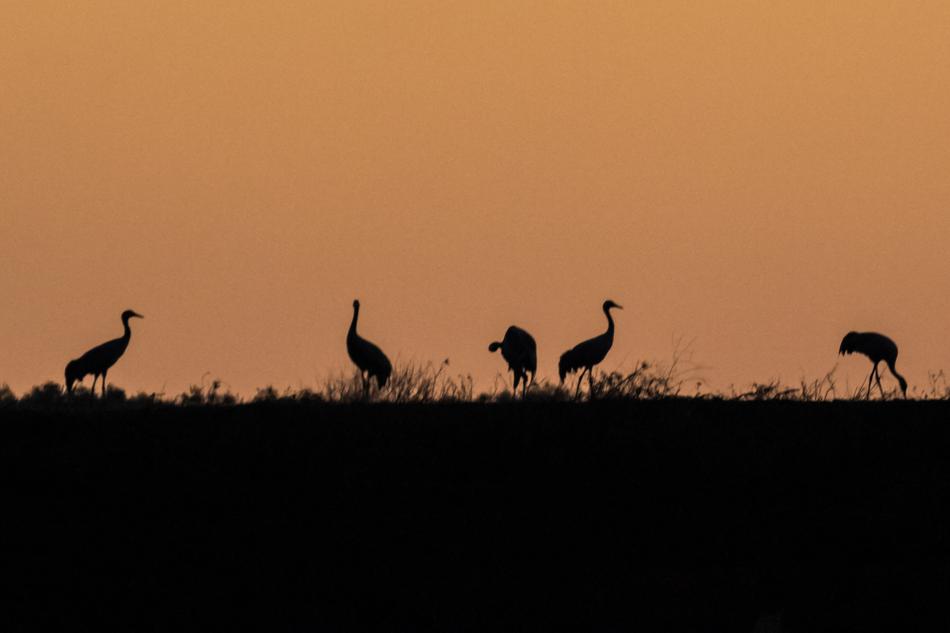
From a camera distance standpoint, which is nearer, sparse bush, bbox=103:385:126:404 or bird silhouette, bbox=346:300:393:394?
sparse bush, bbox=103:385:126:404

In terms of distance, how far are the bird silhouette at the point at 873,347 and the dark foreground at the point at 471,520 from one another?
8.93 m

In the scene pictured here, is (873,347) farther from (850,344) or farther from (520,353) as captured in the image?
(520,353)

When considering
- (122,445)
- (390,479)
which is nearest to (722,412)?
(390,479)

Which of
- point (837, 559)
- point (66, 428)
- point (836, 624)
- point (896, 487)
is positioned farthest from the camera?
point (66, 428)

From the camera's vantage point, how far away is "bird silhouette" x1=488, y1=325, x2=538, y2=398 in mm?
30641

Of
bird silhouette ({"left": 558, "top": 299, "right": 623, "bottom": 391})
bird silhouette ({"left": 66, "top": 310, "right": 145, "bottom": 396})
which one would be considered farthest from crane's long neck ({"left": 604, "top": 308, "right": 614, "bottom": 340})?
bird silhouette ({"left": 66, "top": 310, "right": 145, "bottom": 396})

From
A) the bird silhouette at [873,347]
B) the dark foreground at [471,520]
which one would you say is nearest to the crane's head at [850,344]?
the bird silhouette at [873,347]

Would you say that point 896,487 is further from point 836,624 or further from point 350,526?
point 350,526

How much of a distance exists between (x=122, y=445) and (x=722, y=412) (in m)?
6.40

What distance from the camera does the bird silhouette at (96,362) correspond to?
31.6 meters

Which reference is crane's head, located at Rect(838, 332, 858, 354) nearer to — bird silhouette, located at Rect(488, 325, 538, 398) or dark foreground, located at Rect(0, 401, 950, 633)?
bird silhouette, located at Rect(488, 325, 538, 398)

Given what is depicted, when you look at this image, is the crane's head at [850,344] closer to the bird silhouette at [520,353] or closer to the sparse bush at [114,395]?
the bird silhouette at [520,353]

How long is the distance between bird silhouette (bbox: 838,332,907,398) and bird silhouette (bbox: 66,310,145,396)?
10402 millimetres

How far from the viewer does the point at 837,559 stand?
20.1 metres
